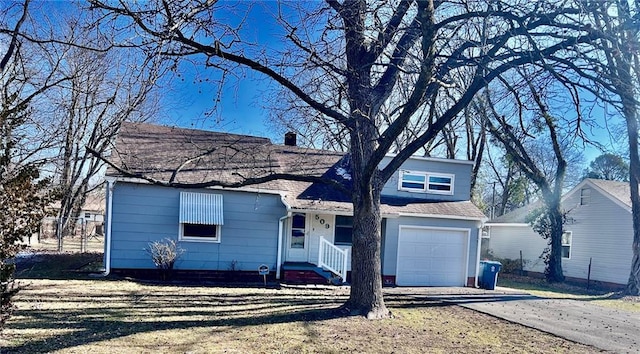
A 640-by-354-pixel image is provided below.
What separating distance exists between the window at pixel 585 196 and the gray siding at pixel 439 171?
8.69 m

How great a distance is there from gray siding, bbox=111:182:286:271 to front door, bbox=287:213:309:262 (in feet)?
3.05

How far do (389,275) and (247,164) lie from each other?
6.35 m

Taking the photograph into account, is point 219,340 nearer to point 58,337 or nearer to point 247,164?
point 58,337

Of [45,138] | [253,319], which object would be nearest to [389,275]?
[253,319]

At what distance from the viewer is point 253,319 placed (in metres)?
8.07

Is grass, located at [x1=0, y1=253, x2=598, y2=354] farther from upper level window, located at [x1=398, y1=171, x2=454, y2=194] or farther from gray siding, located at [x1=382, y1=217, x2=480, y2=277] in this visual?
upper level window, located at [x1=398, y1=171, x2=454, y2=194]

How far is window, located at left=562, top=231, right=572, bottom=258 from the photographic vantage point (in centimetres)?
2183

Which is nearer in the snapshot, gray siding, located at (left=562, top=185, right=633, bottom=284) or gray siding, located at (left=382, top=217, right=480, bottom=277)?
gray siding, located at (left=382, top=217, right=480, bottom=277)

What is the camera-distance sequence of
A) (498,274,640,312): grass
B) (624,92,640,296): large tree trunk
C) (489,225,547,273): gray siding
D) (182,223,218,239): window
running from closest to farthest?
(182,223,218,239): window, (498,274,640,312): grass, (624,92,640,296): large tree trunk, (489,225,547,273): gray siding

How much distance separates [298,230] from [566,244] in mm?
15363

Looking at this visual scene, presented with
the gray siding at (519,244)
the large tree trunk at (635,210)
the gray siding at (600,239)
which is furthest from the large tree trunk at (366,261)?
the gray siding at (519,244)

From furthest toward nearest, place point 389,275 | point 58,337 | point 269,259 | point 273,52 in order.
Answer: point 389,275
point 269,259
point 273,52
point 58,337

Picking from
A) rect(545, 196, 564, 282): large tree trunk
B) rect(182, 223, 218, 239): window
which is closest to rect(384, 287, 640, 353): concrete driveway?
rect(182, 223, 218, 239): window

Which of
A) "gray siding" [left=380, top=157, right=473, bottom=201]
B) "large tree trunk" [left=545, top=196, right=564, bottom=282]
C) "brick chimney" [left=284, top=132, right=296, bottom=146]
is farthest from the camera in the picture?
"large tree trunk" [left=545, top=196, right=564, bottom=282]
